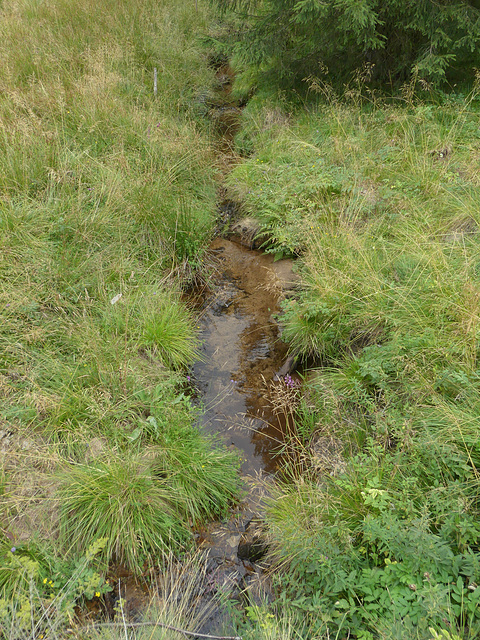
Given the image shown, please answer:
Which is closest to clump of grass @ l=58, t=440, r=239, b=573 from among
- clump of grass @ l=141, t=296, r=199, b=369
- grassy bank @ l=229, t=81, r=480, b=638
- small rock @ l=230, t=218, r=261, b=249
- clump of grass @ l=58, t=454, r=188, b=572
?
clump of grass @ l=58, t=454, r=188, b=572

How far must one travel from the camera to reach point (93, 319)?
12.7ft

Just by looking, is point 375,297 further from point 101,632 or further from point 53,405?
point 101,632

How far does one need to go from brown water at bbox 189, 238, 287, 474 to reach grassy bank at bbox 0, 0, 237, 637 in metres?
0.29

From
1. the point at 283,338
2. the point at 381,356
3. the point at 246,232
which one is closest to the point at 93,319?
the point at 283,338

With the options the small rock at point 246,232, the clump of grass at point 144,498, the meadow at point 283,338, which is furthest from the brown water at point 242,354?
the clump of grass at point 144,498

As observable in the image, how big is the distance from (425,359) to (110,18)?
864cm

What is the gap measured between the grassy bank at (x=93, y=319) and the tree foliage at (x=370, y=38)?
1773mm

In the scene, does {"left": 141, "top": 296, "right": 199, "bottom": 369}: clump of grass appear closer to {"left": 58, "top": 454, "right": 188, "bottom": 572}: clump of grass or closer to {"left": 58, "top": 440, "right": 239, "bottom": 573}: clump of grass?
{"left": 58, "top": 440, "right": 239, "bottom": 573}: clump of grass

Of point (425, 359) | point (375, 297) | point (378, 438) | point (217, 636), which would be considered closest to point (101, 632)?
point (217, 636)

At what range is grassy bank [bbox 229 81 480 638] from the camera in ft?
6.99

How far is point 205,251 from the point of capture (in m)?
5.46

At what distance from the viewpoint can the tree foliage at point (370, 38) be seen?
4738mm

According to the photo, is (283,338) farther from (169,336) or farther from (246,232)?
(246,232)

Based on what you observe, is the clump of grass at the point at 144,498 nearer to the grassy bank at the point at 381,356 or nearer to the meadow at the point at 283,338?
the meadow at the point at 283,338
